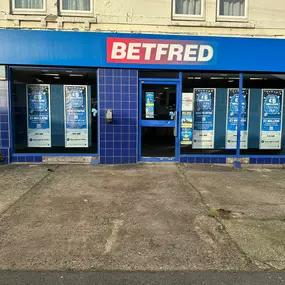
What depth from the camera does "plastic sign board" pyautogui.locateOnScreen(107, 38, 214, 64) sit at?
7902mm

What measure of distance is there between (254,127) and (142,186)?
424 centimetres

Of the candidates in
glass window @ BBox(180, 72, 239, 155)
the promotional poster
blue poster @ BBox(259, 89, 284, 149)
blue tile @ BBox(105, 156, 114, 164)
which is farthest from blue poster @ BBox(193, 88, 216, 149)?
blue tile @ BBox(105, 156, 114, 164)

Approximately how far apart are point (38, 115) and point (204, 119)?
4.55 metres

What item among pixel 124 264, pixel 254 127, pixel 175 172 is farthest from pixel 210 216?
pixel 254 127

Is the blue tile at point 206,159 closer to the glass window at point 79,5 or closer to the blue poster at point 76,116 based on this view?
the blue poster at point 76,116

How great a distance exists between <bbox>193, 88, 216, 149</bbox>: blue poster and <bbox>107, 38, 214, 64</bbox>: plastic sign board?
1046mm

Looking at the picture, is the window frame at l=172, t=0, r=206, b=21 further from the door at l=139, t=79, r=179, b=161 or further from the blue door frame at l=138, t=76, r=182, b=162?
the door at l=139, t=79, r=179, b=161

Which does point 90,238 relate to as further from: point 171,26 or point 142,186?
point 171,26

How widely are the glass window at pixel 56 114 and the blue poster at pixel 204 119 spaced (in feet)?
9.05

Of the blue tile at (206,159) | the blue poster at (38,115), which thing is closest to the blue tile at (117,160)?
the blue poster at (38,115)

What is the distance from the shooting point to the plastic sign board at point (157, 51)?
7.90 meters

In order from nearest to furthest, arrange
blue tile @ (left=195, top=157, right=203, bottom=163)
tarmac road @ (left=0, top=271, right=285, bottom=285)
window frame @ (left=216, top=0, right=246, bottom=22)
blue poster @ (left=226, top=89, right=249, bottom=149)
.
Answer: tarmac road @ (left=0, top=271, right=285, bottom=285) → window frame @ (left=216, top=0, right=246, bottom=22) → blue tile @ (left=195, top=157, right=203, bottom=163) → blue poster @ (left=226, top=89, right=249, bottom=149)

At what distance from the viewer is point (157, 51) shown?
798cm

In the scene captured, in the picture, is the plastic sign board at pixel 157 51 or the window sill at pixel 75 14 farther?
the window sill at pixel 75 14
